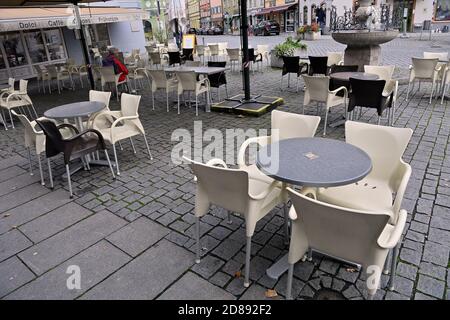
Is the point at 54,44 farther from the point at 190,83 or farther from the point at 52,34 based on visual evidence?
the point at 190,83

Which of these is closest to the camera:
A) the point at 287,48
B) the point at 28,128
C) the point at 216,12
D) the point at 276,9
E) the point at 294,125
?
the point at 294,125

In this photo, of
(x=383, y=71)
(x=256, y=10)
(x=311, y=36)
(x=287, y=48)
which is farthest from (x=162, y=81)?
(x=256, y=10)

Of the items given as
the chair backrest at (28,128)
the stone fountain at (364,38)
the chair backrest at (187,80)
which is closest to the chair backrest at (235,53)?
the stone fountain at (364,38)

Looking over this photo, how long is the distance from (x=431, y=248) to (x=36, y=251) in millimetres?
3209

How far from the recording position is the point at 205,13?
207 ft

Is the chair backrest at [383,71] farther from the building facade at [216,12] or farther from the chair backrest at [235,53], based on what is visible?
the building facade at [216,12]

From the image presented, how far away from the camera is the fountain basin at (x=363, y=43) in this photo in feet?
23.6

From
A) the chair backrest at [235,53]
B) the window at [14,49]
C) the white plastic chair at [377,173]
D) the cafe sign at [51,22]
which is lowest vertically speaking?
the white plastic chair at [377,173]

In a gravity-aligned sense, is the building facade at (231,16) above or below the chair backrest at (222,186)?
above

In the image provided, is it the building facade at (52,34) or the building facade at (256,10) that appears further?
the building facade at (256,10)

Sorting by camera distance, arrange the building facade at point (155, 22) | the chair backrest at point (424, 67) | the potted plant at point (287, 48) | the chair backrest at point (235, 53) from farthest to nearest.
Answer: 1. the building facade at point (155, 22)
2. the chair backrest at point (235, 53)
3. the potted plant at point (287, 48)
4. the chair backrest at point (424, 67)

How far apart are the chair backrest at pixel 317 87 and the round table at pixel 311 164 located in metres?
2.51

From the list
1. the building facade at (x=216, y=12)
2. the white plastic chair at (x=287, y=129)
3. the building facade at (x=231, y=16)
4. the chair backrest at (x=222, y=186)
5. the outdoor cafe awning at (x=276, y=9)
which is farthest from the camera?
the building facade at (x=216, y=12)

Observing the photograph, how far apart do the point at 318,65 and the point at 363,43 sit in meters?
1.23
